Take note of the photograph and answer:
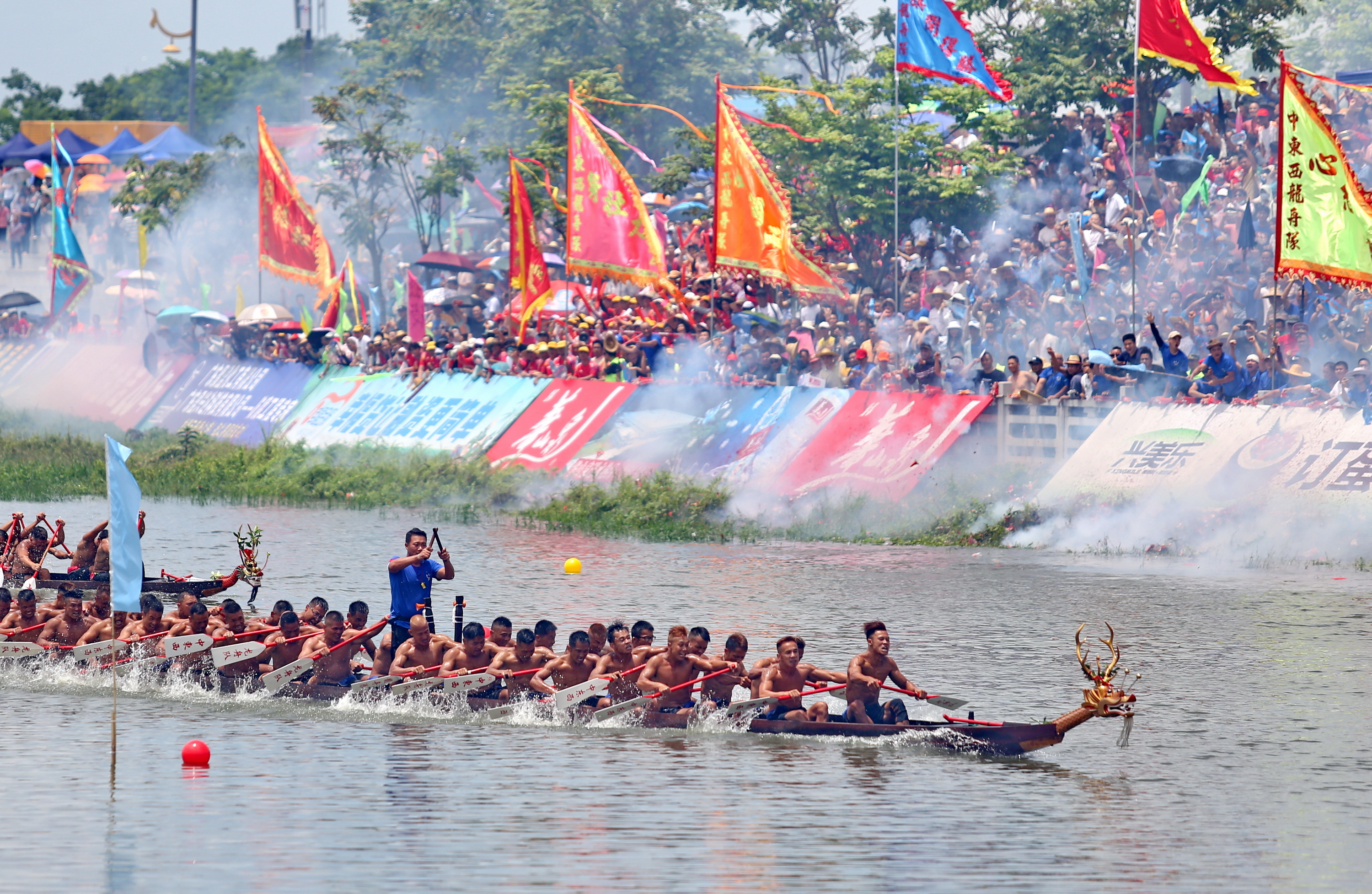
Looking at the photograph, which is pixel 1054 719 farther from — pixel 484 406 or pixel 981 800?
pixel 484 406

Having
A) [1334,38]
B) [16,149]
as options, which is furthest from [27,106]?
[1334,38]

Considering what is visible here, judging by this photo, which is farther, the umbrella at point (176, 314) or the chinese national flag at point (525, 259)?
the umbrella at point (176, 314)

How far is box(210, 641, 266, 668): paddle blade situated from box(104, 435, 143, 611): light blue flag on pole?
174 inches

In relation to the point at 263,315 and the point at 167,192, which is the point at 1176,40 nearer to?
the point at 263,315

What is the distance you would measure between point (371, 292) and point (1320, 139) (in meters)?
32.5

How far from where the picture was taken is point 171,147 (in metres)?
68.9

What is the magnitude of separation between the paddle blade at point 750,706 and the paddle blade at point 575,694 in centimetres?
134

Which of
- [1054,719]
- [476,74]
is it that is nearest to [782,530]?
[1054,719]

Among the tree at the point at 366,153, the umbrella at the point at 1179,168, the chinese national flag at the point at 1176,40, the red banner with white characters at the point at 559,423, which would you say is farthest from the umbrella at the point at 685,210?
the tree at the point at 366,153

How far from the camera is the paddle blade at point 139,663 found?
2130 centimetres

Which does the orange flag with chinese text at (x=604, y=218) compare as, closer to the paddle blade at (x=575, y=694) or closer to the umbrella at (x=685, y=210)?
the umbrella at (x=685, y=210)

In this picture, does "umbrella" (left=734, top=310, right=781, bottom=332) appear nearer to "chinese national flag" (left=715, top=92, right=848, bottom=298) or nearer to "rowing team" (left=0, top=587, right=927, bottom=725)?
"chinese national flag" (left=715, top=92, right=848, bottom=298)

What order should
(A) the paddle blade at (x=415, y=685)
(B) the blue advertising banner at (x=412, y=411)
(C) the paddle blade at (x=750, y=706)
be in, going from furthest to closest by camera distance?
(B) the blue advertising banner at (x=412, y=411)
(A) the paddle blade at (x=415, y=685)
(C) the paddle blade at (x=750, y=706)

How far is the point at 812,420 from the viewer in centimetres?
3256
